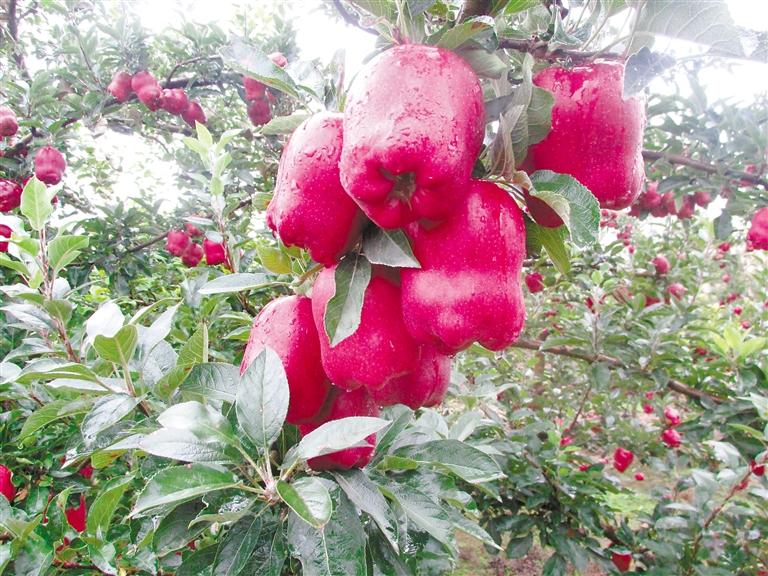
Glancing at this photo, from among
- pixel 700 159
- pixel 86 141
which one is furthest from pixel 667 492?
pixel 86 141

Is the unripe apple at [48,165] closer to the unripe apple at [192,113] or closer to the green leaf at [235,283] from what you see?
the unripe apple at [192,113]

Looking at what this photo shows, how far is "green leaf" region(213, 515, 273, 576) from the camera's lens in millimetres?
668

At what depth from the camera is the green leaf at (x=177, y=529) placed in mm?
731

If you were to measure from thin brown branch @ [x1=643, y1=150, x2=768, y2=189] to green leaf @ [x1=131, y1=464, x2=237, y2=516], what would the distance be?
1.51 m

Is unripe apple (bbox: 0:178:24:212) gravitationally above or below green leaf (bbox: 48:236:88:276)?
below

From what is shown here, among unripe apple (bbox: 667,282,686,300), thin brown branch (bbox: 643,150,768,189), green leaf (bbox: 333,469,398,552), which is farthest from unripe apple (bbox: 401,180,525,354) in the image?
unripe apple (bbox: 667,282,686,300)

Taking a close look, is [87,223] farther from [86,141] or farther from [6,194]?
[86,141]

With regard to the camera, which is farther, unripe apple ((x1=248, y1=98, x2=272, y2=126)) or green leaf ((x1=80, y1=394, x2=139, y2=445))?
unripe apple ((x1=248, y1=98, x2=272, y2=126))

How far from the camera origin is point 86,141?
17.6 ft

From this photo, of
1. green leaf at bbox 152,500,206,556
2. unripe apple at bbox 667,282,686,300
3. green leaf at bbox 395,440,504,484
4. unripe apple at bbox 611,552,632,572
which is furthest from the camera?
unripe apple at bbox 667,282,686,300

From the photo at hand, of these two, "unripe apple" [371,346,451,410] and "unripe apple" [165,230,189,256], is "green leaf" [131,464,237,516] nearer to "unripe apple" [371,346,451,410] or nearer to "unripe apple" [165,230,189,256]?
"unripe apple" [371,346,451,410]

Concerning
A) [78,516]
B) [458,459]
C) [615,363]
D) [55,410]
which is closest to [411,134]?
[458,459]

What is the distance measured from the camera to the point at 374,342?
63 centimetres

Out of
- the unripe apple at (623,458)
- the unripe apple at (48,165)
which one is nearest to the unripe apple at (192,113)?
the unripe apple at (48,165)
